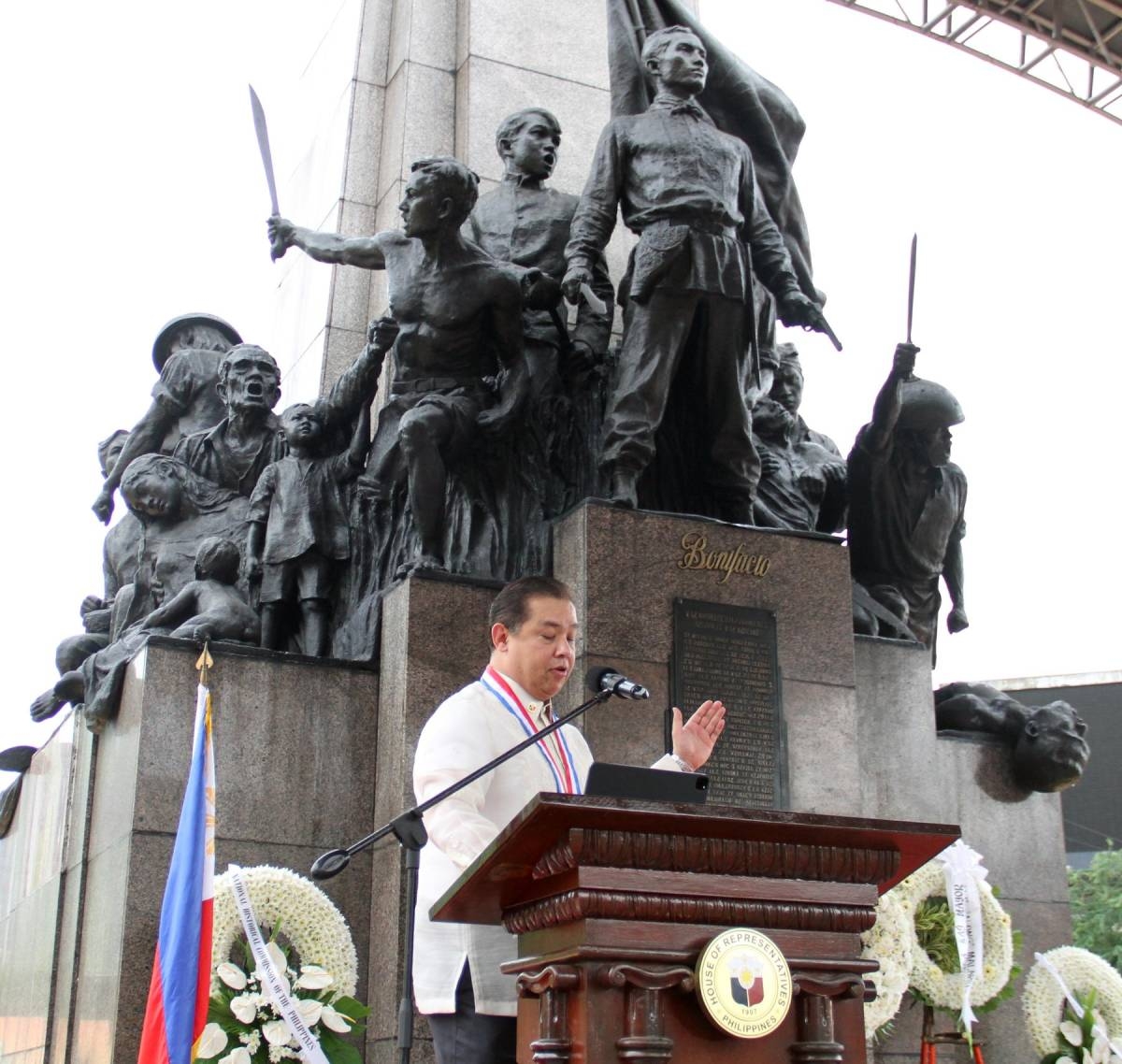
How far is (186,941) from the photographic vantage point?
→ 5.91 m

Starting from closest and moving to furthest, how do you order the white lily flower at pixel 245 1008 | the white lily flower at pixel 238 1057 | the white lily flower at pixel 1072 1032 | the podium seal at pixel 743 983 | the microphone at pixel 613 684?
the podium seal at pixel 743 983 → the microphone at pixel 613 684 → the white lily flower at pixel 238 1057 → the white lily flower at pixel 245 1008 → the white lily flower at pixel 1072 1032

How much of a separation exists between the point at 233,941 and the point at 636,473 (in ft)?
9.87

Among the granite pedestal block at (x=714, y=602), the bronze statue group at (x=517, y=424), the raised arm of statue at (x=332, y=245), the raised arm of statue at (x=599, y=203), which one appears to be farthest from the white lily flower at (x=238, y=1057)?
the raised arm of statue at (x=332, y=245)

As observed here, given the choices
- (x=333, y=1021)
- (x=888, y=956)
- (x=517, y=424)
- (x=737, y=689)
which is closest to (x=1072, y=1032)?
(x=888, y=956)

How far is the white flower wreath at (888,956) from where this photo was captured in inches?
274

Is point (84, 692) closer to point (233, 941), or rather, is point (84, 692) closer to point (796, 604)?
point (233, 941)

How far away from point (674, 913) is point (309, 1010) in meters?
3.51

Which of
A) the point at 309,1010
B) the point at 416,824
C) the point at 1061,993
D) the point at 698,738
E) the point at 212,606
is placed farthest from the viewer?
the point at 212,606

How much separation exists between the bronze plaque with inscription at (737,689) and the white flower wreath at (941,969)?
82 cm

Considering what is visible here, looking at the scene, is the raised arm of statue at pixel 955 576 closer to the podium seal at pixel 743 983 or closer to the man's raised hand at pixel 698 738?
the man's raised hand at pixel 698 738

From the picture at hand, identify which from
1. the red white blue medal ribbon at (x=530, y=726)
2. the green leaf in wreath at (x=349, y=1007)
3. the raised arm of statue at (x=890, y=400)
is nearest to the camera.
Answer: the red white blue medal ribbon at (x=530, y=726)

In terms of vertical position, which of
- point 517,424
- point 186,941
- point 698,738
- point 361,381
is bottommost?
point 186,941

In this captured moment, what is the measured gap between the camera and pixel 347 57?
1143cm

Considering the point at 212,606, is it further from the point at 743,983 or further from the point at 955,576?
the point at 743,983
